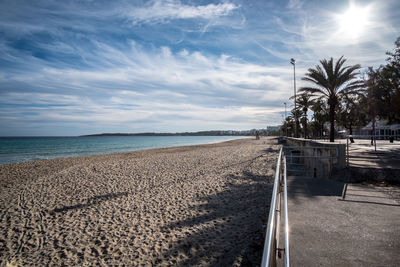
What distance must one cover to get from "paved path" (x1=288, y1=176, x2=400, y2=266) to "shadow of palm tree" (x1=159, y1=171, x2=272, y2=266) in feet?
2.85

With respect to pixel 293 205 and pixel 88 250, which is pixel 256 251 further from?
pixel 88 250

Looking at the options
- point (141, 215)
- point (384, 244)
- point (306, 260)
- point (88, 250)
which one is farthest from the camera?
point (141, 215)

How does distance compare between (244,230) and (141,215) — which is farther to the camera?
(141,215)

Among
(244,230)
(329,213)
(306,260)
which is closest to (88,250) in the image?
(244,230)

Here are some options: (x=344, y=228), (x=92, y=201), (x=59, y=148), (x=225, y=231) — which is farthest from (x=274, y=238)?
(x=59, y=148)

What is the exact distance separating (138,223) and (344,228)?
4.46m

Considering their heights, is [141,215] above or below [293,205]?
below

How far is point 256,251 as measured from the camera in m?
4.10

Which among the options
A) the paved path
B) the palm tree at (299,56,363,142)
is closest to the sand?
the paved path

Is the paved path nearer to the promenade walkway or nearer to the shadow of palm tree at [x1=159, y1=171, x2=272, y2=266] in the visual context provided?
the promenade walkway

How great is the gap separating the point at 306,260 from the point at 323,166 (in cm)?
638

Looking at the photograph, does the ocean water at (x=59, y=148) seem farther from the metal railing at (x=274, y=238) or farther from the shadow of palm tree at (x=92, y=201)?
the metal railing at (x=274, y=238)

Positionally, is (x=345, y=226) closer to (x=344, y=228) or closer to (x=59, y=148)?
(x=344, y=228)

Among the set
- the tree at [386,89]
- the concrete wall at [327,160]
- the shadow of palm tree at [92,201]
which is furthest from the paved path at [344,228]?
the tree at [386,89]
